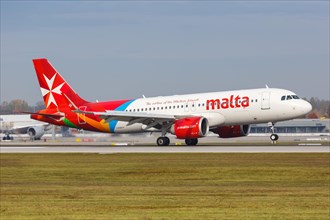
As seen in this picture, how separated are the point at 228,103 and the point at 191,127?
3742 millimetres

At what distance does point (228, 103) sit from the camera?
217ft

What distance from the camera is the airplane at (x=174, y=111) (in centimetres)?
6575

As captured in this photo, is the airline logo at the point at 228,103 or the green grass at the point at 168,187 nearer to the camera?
the green grass at the point at 168,187

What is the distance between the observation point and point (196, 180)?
35.7 metres

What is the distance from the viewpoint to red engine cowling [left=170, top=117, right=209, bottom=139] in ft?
215

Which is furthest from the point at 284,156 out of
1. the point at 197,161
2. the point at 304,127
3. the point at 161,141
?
the point at 304,127

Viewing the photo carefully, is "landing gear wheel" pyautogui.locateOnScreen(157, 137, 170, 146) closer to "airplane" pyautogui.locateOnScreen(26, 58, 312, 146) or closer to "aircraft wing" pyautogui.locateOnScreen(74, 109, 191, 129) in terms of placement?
"airplane" pyautogui.locateOnScreen(26, 58, 312, 146)

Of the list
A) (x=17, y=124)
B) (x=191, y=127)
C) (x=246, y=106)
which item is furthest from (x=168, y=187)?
(x=17, y=124)

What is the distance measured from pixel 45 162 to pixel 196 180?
15719mm

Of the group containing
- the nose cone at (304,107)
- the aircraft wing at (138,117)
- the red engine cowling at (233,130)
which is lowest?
the red engine cowling at (233,130)

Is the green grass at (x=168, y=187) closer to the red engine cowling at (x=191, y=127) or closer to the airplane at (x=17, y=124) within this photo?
the red engine cowling at (x=191, y=127)

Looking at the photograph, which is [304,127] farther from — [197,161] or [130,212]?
[130,212]

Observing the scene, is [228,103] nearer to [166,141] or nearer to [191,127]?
[191,127]

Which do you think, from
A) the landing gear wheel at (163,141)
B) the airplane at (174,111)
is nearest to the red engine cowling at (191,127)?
the airplane at (174,111)
